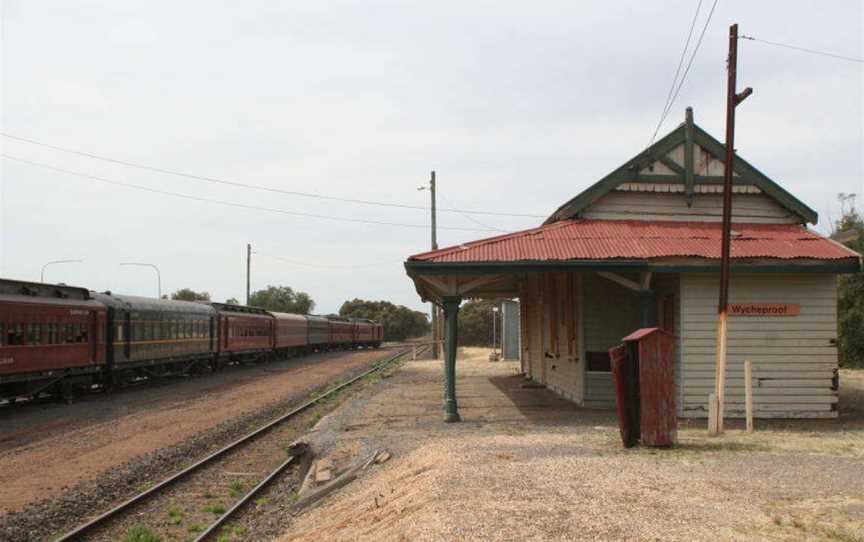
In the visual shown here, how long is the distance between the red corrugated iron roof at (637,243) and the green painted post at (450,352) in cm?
81

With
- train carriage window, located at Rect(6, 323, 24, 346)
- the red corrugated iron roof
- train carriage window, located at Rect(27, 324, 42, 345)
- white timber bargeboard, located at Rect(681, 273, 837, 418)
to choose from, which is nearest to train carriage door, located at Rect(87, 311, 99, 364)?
train carriage window, located at Rect(27, 324, 42, 345)

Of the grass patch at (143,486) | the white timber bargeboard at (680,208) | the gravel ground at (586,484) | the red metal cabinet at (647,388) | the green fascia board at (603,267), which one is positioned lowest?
the grass patch at (143,486)

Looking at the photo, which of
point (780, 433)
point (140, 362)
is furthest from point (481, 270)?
point (140, 362)

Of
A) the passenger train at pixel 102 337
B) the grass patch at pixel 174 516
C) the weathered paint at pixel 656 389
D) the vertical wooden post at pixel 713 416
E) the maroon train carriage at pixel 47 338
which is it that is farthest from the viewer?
the passenger train at pixel 102 337

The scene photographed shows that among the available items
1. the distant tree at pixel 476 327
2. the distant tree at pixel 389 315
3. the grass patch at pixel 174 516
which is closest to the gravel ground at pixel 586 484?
the grass patch at pixel 174 516

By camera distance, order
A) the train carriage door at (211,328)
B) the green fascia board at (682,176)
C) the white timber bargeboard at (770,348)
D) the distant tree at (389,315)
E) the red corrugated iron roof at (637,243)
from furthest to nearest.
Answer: the distant tree at (389,315)
the train carriage door at (211,328)
the green fascia board at (682,176)
the white timber bargeboard at (770,348)
the red corrugated iron roof at (637,243)

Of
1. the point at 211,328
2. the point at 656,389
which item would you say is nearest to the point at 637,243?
the point at 656,389

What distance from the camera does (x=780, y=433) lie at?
12062mm

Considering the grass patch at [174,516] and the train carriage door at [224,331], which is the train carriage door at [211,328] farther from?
the grass patch at [174,516]

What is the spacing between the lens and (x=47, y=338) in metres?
18.5

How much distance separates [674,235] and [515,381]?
32.7ft

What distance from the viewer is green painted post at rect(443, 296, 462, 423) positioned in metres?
13.6

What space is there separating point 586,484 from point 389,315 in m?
95.3

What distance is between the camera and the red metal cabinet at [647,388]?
10258 millimetres
